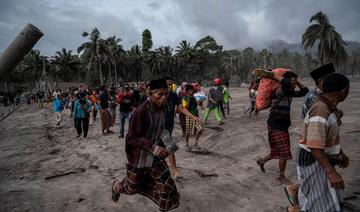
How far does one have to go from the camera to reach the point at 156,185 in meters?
3.52

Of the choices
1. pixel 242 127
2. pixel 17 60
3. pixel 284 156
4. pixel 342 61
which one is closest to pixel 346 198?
pixel 284 156

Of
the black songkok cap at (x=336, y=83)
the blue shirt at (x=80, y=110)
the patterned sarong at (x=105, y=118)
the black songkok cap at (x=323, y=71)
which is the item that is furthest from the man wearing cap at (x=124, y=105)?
the black songkok cap at (x=336, y=83)

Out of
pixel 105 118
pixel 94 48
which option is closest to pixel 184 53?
pixel 94 48

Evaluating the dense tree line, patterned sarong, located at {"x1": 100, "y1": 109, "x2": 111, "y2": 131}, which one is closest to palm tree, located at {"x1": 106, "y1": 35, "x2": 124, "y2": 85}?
the dense tree line

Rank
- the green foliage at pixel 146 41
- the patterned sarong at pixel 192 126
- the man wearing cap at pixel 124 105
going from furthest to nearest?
1. the green foliage at pixel 146 41
2. the man wearing cap at pixel 124 105
3. the patterned sarong at pixel 192 126

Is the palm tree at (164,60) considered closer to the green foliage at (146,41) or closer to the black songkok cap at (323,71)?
the green foliage at (146,41)

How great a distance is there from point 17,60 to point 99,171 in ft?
13.1

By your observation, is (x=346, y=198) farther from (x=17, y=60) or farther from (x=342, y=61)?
(x=342, y=61)

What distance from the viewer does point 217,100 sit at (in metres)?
11.6

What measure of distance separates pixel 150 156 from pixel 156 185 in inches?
12.9

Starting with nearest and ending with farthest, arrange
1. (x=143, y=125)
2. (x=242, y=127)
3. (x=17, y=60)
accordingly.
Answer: (x=17, y=60), (x=143, y=125), (x=242, y=127)

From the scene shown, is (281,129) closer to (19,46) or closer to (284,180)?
(284,180)

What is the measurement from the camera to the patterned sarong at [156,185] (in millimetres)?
3461

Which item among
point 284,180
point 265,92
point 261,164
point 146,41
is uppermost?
point 146,41
